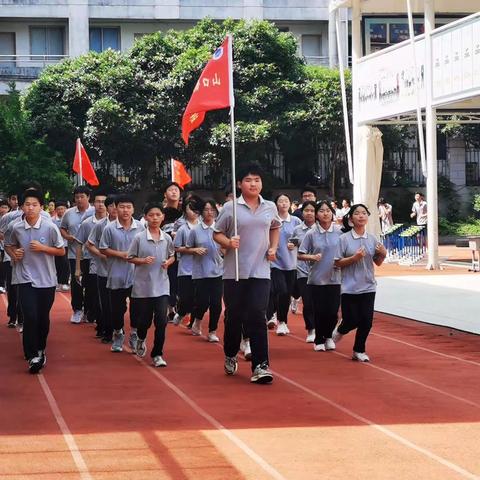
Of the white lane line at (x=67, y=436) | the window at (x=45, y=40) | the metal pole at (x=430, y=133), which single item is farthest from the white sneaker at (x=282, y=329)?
the window at (x=45, y=40)

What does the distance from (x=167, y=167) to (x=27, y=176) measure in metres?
10.2

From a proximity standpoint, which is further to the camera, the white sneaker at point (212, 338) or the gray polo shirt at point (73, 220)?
the gray polo shirt at point (73, 220)

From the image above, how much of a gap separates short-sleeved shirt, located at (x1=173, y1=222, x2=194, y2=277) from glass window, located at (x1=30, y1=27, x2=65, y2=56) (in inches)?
1361

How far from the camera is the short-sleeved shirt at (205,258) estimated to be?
15195 millimetres

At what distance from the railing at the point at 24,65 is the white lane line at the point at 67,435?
1507 inches

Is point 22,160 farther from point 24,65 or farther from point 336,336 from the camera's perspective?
point 336,336

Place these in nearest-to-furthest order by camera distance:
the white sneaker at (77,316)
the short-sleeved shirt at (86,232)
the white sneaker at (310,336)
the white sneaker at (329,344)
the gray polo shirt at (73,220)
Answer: the white sneaker at (329,344) < the white sneaker at (310,336) < the short-sleeved shirt at (86,232) < the white sneaker at (77,316) < the gray polo shirt at (73,220)

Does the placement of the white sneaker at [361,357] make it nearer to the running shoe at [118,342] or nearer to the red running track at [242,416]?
the red running track at [242,416]

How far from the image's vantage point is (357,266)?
12.8 m

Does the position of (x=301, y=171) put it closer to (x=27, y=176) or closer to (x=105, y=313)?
(x=27, y=176)

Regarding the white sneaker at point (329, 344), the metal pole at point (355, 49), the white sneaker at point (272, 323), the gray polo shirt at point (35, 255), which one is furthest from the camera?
the metal pole at point (355, 49)

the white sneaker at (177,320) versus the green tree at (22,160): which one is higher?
the green tree at (22,160)

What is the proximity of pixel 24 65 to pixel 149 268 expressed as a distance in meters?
38.2

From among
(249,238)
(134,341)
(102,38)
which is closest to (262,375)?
(249,238)
